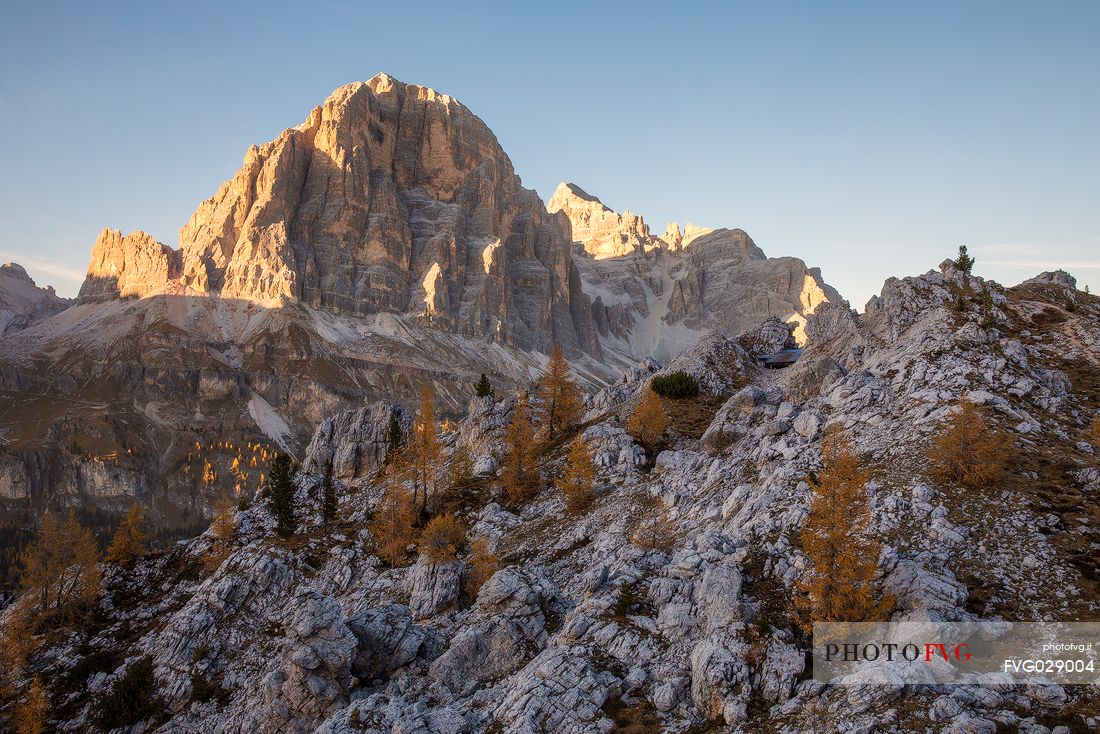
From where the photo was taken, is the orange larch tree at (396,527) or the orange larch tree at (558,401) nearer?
the orange larch tree at (396,527)

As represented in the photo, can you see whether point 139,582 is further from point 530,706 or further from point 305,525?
point 530,706

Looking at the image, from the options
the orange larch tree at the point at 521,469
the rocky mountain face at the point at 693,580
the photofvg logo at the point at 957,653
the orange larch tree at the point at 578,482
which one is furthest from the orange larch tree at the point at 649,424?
the photofvg logo at the point at 957,653

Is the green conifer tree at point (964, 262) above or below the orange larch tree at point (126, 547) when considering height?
above

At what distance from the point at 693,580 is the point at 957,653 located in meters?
13.2

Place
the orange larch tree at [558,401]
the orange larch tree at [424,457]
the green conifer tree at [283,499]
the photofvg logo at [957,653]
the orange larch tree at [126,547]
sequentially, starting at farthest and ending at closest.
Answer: the orange larch tree at [558,401], the orange larch tree at [126,547], the green conifer tree at [283,499], the orange larch tree at [424,457], the photofvg logo at [957,653]

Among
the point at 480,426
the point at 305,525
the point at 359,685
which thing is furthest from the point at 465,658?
the point at 480,426

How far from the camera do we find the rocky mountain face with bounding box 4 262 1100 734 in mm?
29625

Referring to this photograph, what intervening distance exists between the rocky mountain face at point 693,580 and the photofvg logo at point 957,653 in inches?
27.5

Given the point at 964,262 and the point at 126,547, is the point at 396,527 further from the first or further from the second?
the point at 964,262

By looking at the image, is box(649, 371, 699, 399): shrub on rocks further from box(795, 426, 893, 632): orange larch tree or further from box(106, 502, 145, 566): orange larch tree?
box(106, 502, 145, 566): orange larch tree

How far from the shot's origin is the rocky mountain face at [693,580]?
29.6 metres

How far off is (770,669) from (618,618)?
31.2ft

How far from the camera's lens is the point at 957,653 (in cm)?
2717

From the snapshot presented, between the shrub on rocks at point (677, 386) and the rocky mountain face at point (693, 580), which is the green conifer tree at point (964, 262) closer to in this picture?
the rocky mountain face at point (693, 580)
